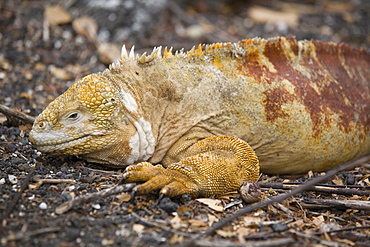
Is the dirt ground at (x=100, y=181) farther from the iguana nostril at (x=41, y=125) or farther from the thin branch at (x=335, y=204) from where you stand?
the iguana nostril at (x=41, y=125)

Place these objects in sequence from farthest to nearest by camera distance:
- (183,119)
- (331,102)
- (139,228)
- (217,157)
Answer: (331,102)
(183,119)
(217,157)
(139,228)

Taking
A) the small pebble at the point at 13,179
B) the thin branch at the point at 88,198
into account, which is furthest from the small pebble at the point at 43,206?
the small pebble at the point at 13,179

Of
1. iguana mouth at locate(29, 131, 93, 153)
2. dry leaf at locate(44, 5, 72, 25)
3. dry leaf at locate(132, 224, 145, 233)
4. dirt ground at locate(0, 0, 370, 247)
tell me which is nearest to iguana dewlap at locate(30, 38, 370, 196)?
iguana mouth at locate(29, 131, 93, 153)

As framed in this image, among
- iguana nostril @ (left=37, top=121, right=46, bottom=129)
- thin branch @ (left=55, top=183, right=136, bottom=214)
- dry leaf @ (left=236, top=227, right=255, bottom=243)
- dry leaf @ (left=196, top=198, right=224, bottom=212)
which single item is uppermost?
iguana nostril @ (left=37, top=121, right=46, bottom=129)

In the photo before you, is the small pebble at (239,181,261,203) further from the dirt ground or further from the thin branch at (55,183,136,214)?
the thin branch at (55,183,136,214)

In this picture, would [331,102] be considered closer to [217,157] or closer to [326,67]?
[326,67]

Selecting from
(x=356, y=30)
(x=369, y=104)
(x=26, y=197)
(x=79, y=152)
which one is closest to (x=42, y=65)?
(x=79, y=152)
